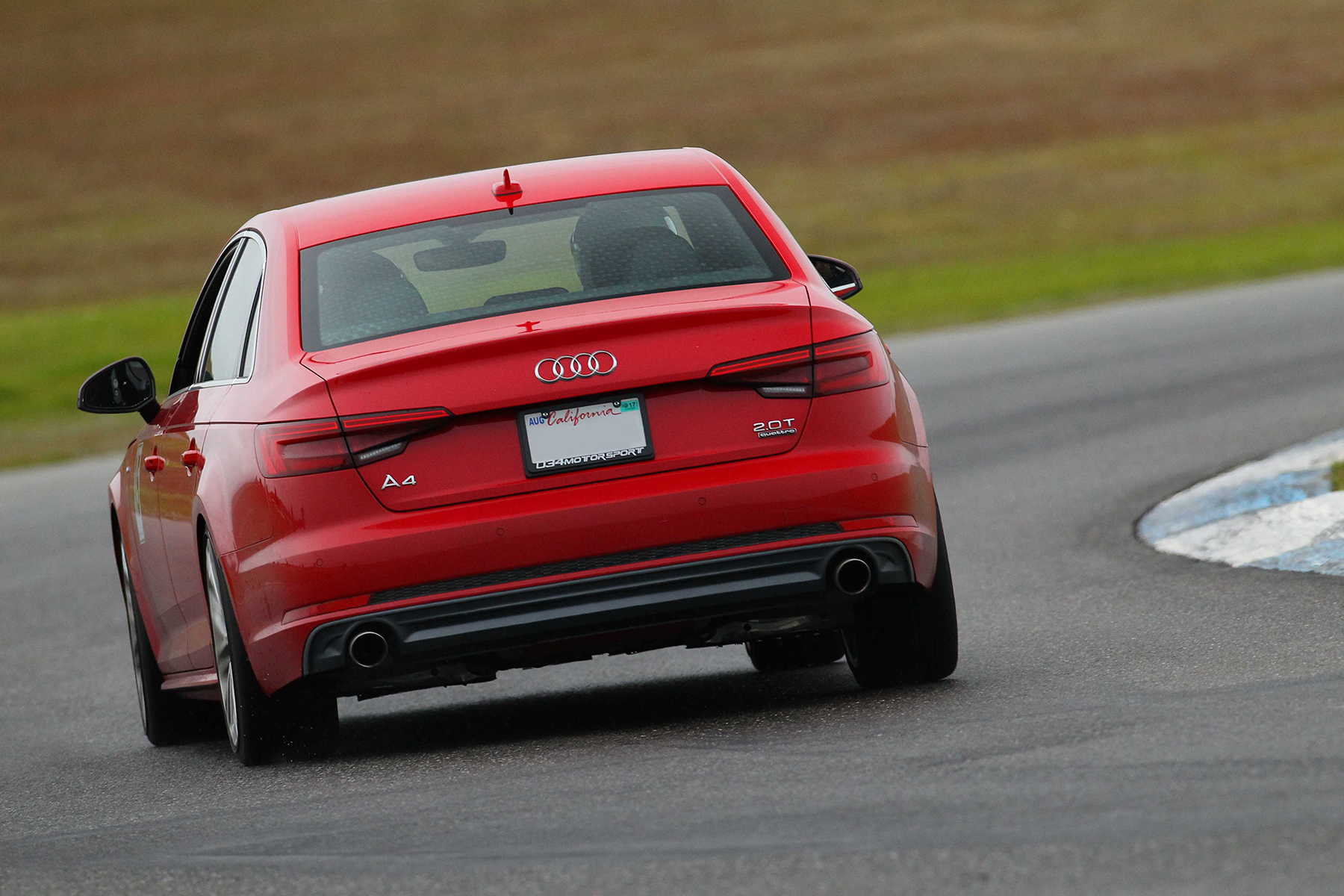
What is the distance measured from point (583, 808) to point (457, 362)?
A: 1.29 meters

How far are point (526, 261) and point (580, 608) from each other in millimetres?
1147

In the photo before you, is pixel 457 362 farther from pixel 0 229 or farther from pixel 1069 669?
pixel 0 229

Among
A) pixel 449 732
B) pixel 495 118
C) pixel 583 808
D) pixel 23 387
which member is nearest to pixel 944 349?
pixel 23 387

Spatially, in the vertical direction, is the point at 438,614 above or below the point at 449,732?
above

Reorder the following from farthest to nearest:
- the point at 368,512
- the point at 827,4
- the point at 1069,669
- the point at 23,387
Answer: the point at 827,4, the point at 23,387, the point at 1069,669, the point at 368,512

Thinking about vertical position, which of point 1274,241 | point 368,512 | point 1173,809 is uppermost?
point 368,512

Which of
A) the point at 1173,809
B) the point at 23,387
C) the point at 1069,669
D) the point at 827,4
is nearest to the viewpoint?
the point at 1173,809

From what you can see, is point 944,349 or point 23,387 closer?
point 944,349

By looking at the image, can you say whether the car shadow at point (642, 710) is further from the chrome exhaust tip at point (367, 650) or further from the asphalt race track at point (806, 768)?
the chrome exhaust tip at point (367, 650)

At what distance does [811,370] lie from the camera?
235 inches

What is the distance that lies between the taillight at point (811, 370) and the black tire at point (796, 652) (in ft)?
5.98

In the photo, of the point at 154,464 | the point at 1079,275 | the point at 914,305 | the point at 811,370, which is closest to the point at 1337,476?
the point at 811,370

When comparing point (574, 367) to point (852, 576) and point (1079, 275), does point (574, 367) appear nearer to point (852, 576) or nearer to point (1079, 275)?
point (852, 576)

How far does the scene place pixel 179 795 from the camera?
20.5 feet
